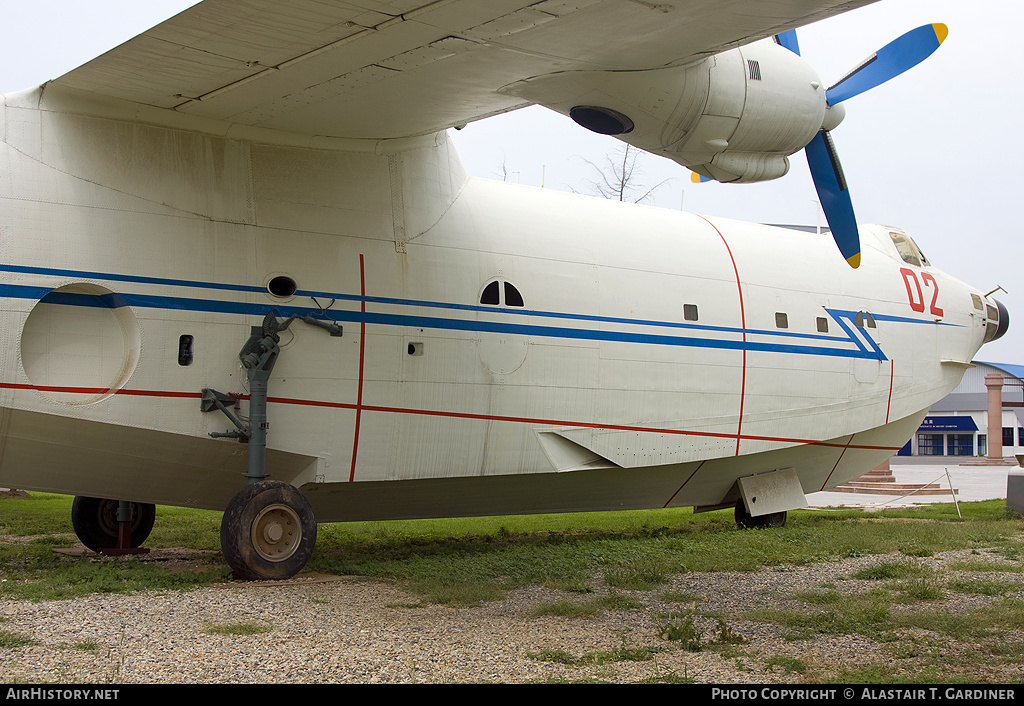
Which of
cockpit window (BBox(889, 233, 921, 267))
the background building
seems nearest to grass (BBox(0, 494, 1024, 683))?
cockpit window (BBox(889, 233, 921, 267))

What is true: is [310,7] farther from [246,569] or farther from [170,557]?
[170,557]

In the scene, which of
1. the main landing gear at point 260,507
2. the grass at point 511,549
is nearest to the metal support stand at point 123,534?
the grass at point 511,549

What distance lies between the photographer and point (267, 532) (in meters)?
7.10

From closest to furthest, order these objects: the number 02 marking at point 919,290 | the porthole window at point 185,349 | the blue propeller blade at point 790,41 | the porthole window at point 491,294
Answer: the porthole window at point 185,349 → the blue propeller blade at point 790,41 → the porthole window at point 491,294 → the number 02 marking at point 919,290

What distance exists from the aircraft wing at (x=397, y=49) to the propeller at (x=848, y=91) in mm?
Result: 2632

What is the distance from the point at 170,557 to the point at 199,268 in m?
3.34

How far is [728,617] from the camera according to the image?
254 inches

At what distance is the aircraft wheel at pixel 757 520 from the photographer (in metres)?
11.8

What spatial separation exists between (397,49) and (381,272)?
2734 mm

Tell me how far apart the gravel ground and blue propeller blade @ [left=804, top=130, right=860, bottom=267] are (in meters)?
3.25

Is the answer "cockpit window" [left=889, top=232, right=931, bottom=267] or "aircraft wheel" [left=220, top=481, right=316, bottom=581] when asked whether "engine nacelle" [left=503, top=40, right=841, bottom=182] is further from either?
"cockpit window" [left=889, top=232, right=931, bottom=267]

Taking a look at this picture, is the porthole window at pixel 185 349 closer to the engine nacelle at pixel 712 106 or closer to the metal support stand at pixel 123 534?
the metal support stand at pixel 123 534
